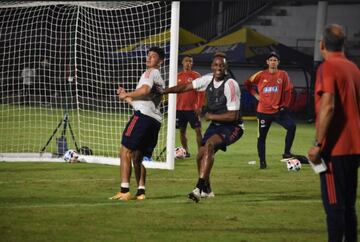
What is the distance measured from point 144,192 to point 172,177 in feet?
8.39

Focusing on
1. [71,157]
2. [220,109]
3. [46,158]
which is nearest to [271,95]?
[71,157]

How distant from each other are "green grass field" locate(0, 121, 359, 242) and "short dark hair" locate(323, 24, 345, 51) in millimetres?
2534

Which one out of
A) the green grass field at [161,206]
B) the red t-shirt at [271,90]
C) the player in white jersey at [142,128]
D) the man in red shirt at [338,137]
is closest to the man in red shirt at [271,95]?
the red t-shirt at [271,90]

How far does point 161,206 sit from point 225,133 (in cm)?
140

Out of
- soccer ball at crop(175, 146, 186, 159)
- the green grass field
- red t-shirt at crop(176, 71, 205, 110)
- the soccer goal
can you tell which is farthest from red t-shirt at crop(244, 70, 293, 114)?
red t-shirt at crop(176, 71, 205, 110)

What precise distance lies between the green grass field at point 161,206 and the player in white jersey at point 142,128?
0.34 meters

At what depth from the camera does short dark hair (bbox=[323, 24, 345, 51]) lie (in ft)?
24.0

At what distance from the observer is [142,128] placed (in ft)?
38.9

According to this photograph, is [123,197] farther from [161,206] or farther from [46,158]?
[46,158]

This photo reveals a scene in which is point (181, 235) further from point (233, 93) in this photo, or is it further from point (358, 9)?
point (358, 9)

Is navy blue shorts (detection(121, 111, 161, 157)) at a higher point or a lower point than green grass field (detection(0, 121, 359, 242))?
higher

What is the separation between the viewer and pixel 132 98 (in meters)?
11.7

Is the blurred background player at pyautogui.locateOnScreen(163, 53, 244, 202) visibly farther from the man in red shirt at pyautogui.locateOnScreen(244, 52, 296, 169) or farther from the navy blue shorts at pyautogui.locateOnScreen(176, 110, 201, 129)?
the navy blue shorts at pyautogui.locateOnScreen(176, 110, 201, 129)

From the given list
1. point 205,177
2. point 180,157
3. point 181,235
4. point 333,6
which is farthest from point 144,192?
point 333,6
